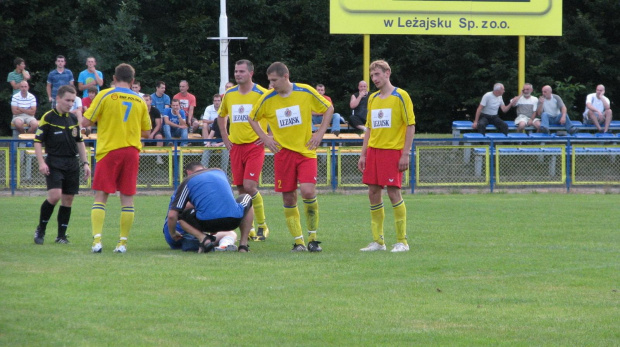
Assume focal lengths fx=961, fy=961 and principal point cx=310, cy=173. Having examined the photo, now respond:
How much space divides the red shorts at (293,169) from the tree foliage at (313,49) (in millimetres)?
21580

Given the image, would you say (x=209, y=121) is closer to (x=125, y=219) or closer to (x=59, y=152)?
(x=59, y=152)

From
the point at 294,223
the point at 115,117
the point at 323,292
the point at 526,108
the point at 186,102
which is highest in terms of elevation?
the point at 186,102

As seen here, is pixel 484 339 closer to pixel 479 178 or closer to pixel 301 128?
pixel 301 128

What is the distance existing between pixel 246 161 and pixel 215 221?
1.61m

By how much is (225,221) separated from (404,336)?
4.39m

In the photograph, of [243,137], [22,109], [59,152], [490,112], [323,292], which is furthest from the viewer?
[490,112]

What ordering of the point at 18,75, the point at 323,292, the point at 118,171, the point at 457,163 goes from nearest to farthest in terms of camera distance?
the point at 323,292, the point at 118,171, the point at 457,163, the point at 18,75

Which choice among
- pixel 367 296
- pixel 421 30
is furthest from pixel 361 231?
pixel 421 30

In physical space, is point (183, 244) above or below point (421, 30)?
below

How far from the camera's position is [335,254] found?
10.2 metres

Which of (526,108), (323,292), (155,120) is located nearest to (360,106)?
(526,108)

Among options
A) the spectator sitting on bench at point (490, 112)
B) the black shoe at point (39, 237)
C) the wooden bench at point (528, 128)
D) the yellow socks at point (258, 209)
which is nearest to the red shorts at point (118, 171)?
the black shoe at point (39, 237)

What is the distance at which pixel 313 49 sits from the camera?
34812 millimetres

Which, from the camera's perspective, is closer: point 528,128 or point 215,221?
point 215,221
